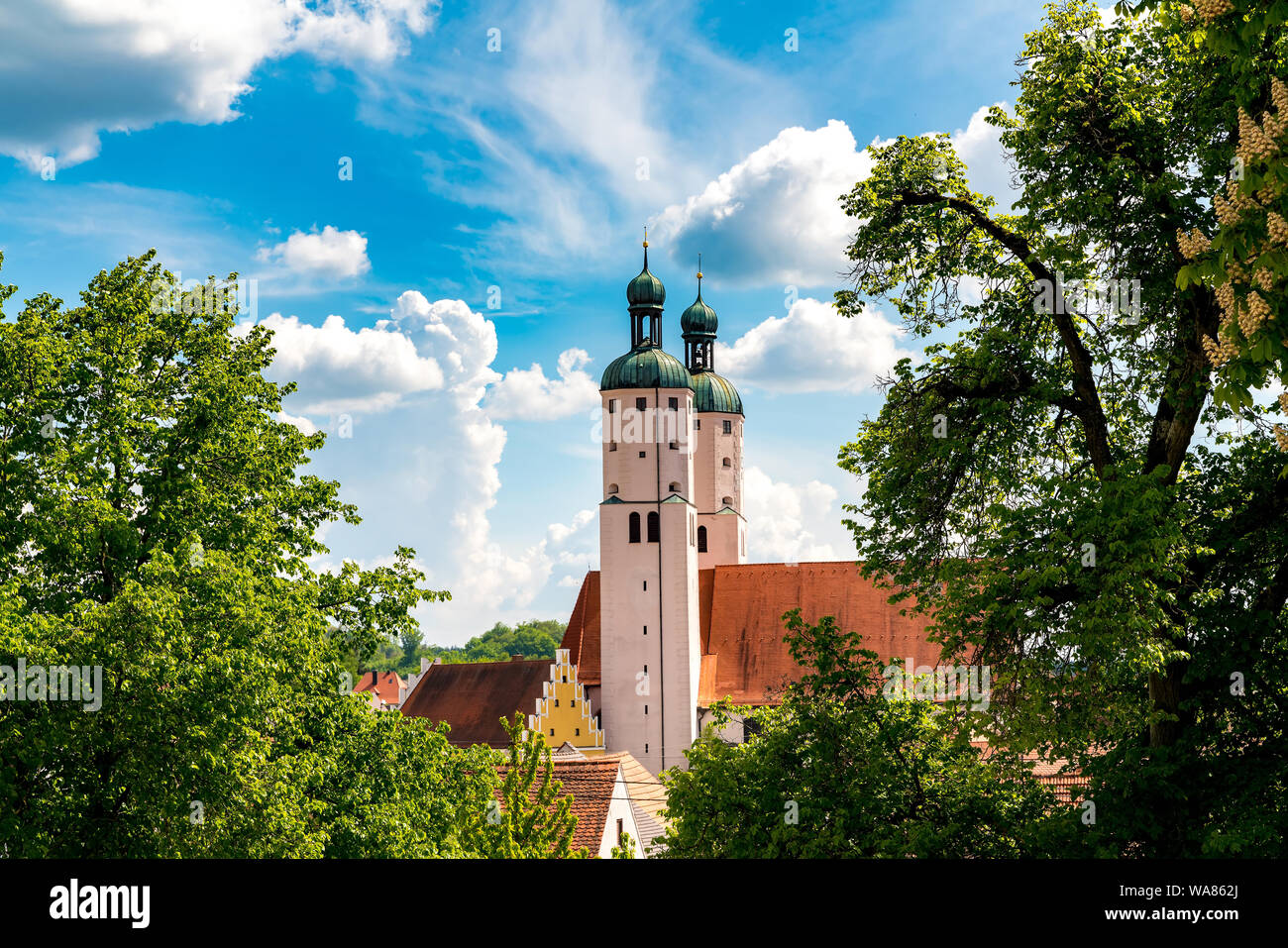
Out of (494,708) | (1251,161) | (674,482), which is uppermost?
(674,482)

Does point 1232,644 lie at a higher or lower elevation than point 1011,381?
lower

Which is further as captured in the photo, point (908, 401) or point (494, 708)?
point (494, 708)

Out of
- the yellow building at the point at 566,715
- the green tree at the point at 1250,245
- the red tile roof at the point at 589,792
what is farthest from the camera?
the yellow building at the point at 566,715

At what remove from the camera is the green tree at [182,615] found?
51.8ft

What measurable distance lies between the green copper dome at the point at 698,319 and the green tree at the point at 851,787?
55.5 meters

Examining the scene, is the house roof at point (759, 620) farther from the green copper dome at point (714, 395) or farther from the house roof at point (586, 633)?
the green copper dome at point (714, 395)

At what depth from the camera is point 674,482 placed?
57156 millimetres

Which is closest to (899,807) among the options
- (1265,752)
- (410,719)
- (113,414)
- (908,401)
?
(1265,752)

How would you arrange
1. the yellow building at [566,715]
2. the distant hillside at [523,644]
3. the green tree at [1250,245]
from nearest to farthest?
1. the green tree at [1250,245]
2. the yellow building at [566,715]
3. the distant hillside at [523,644]

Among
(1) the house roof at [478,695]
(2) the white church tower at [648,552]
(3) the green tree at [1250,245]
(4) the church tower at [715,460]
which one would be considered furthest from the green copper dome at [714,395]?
(3) the green tree at [1250,245]

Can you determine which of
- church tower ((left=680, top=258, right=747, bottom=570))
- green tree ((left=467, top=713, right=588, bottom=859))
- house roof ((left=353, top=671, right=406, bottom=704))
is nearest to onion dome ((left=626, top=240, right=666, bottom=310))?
church tower ((left=680, top=258, right=747, bottom=570))

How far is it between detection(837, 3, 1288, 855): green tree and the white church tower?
122ft
